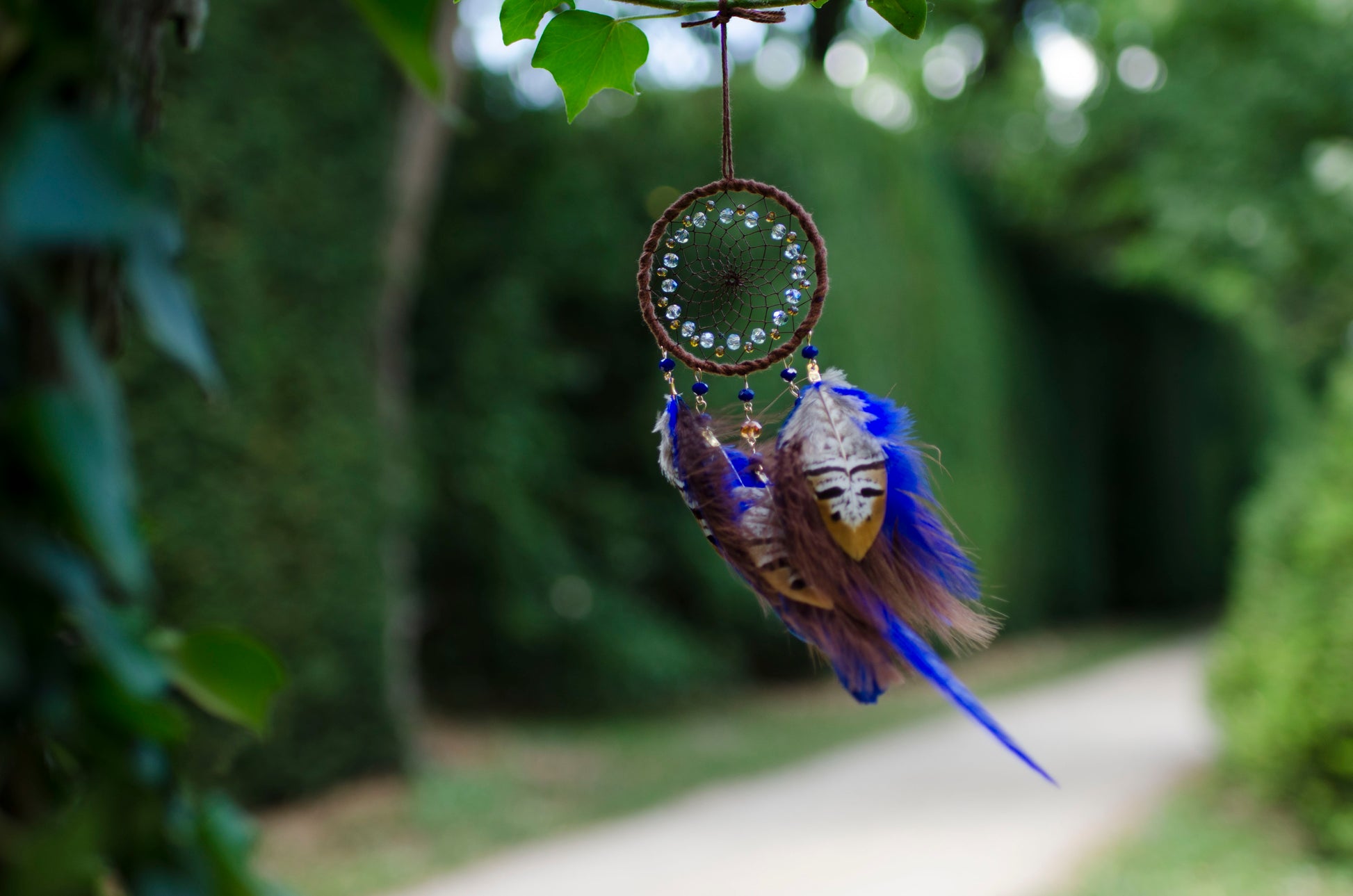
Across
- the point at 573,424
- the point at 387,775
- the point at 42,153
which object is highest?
the point at 573,424

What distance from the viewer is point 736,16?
1.19 meters

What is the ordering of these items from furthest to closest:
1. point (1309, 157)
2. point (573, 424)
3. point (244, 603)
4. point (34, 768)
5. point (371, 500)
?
point (1309, 157)
point (573, 424)
point (371, 500)
point (244, 603)
point (34, 768)

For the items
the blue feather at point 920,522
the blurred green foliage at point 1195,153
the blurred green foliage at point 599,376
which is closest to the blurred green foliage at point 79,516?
the blue feather at point 920,522

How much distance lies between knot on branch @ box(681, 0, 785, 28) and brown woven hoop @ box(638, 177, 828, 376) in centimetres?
17

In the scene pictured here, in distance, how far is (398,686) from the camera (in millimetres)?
6531

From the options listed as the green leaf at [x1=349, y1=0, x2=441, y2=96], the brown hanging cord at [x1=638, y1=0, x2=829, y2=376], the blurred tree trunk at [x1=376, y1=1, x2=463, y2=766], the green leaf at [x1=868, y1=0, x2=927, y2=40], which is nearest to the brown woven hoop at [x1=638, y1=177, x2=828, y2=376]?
the brown hanging cord at [x1=638, y1=0, x2=829, y2=376]

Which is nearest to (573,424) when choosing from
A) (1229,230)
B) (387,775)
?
(387,775)

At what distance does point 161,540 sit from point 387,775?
2.06m

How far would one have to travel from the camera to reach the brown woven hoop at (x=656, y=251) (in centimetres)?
126

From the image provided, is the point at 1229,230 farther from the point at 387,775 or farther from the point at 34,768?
the point at 34,768

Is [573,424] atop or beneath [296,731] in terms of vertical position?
atop

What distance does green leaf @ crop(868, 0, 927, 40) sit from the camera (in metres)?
1.10

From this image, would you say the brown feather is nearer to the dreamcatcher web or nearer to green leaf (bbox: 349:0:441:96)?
the dreamcatcher web

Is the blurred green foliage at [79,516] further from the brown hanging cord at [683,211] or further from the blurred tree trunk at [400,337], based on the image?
the blurred tree trunk at [400,337]
